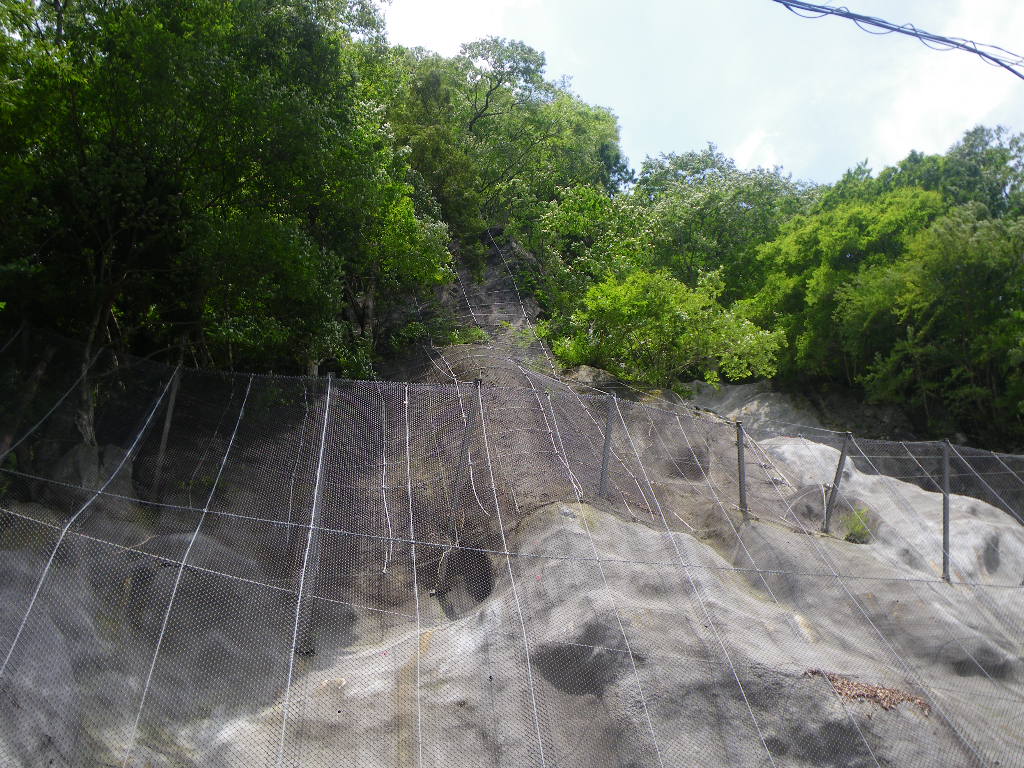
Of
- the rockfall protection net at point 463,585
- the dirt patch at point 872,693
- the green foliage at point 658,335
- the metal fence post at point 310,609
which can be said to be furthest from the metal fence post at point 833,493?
the green foliage at point 658,335

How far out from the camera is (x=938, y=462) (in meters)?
11.5

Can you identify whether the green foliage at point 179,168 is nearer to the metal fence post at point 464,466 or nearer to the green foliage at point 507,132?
the metal fence post at point 464,466

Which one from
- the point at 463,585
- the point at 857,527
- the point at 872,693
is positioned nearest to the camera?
the point at 872,693

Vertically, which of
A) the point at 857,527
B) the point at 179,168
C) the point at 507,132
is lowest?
the point at 857,527

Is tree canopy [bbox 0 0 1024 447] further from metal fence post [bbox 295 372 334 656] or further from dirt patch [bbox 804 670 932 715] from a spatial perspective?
dirt patch [bbox 804 670 932 715]

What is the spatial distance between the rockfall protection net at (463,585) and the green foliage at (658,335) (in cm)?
646

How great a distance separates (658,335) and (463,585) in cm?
1102

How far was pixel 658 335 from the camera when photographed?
17.7 m

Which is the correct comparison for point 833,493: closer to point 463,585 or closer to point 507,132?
point 463,585

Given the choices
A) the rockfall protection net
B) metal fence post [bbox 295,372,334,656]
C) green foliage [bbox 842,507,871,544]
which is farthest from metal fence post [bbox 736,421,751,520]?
metal fence post [bbox 295,372,334,656]

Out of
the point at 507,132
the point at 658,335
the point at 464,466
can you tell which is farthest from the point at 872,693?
the point at 507,132

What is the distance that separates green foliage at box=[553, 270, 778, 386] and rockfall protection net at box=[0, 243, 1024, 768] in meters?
6.46

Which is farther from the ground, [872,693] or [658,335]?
[658,335]

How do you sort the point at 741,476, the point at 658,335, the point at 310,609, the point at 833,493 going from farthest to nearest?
the point at 658,335, the point at 833,493, the point at 741,476, the point at 310,609
